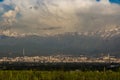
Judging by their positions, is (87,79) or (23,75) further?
(23,75)

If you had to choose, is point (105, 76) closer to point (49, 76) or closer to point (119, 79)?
point (119, 79)

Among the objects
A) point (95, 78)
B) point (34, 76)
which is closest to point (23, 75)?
point (34, 76)

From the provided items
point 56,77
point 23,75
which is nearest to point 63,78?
point 56,77

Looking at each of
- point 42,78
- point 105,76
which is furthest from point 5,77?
point 105,76

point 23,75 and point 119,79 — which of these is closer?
point 119,79

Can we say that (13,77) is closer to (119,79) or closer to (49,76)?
(49,76)

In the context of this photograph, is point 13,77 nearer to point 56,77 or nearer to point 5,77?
point 5,77
